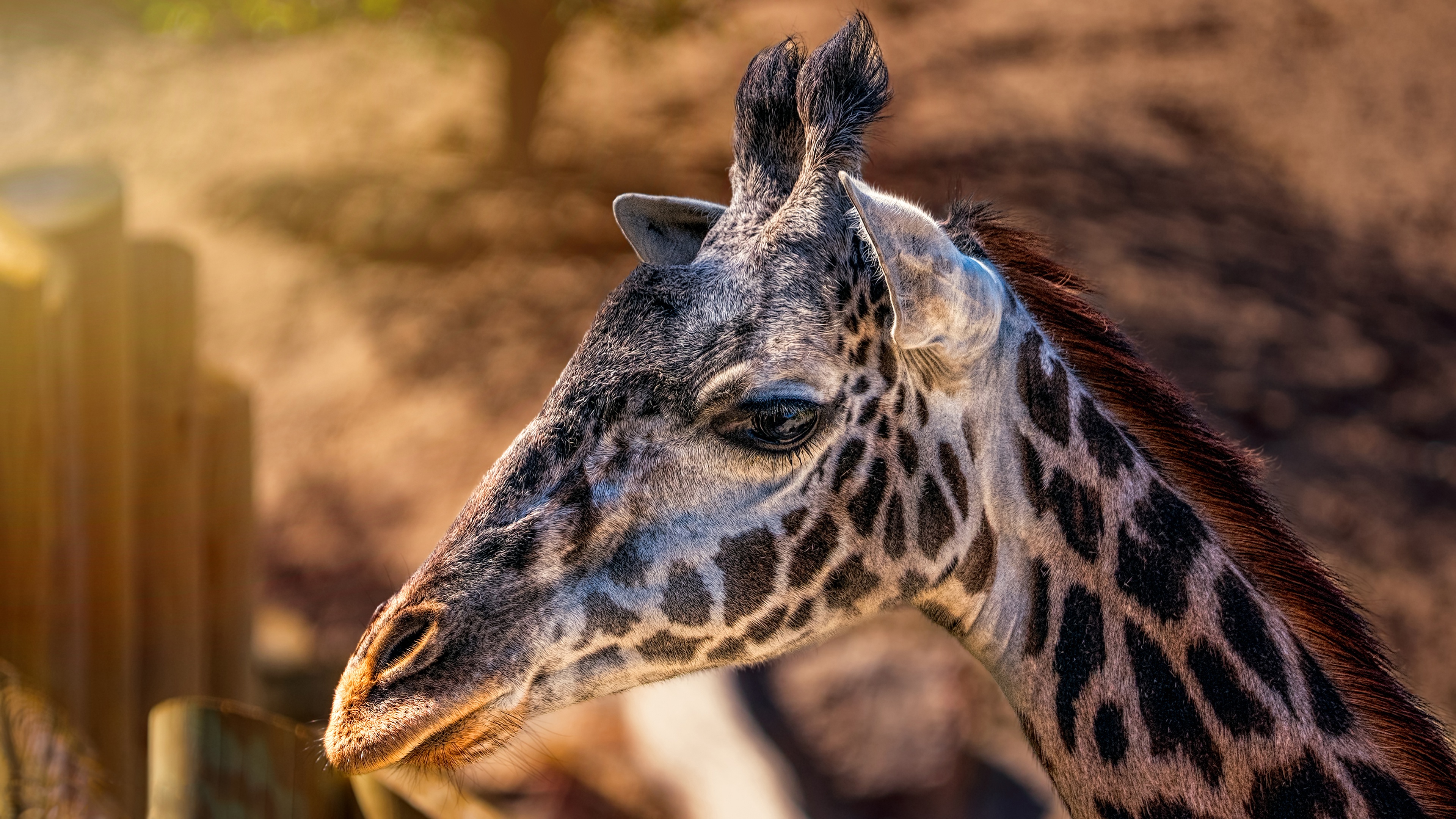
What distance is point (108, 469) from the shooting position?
12.6ft

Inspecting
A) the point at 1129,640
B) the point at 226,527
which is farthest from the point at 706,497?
the point at 226,527

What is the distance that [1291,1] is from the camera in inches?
460

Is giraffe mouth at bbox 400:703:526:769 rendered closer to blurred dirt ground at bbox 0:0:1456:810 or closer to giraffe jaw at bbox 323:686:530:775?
giraffe jaw at bbox 323:686:530:775

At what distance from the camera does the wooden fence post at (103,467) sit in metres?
3.73

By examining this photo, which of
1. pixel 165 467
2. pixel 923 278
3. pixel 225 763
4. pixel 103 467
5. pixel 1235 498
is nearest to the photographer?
pixel 923 278

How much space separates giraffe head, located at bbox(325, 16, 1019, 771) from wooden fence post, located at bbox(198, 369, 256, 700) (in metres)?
2.32

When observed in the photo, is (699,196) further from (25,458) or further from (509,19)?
(25,458)

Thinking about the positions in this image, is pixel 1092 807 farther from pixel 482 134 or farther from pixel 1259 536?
pixel 482 134

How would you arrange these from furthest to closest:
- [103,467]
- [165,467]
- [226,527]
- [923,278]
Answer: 1. [226,527]
2. [165,467]
3. [103,467]
4. [923,278]

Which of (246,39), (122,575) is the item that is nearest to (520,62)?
(246,39)

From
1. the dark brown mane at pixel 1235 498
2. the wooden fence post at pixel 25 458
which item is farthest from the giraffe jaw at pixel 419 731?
the wooden fence post at pixel 25 458

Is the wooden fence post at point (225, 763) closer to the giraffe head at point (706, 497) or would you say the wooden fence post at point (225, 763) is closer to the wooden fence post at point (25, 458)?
the giraffe head at point (706, 497)

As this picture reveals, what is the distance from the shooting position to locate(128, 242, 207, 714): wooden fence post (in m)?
3.92

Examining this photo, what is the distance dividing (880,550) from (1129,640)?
50 centimetres
